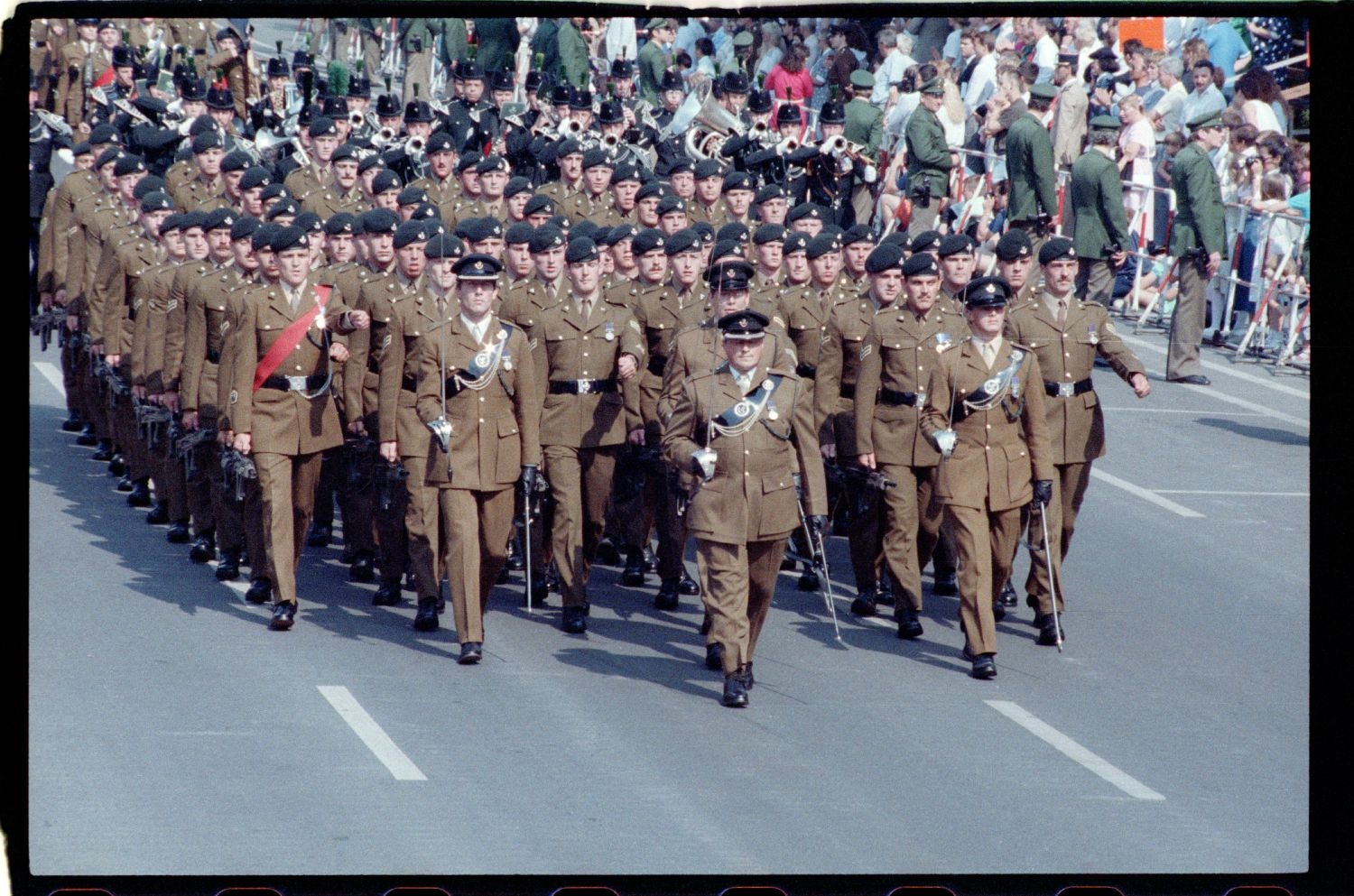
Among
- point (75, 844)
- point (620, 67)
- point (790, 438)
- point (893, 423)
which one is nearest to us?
point (75, 844)

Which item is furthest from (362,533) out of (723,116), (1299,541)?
(723,116)

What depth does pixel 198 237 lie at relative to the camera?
14.6 metres

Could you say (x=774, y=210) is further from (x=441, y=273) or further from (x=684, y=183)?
(x=441, y=273)

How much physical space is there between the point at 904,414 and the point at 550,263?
6.64ft

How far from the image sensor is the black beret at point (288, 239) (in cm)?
1316

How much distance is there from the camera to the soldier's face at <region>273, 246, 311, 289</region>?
1314 cm

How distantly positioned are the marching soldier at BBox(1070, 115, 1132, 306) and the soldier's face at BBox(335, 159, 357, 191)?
5.01 m

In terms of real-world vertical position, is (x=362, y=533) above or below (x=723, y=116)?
below

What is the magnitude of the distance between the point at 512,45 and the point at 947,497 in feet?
30.4

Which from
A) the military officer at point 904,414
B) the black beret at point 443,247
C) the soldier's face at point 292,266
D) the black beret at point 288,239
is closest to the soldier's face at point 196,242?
the black beret at point 288,239

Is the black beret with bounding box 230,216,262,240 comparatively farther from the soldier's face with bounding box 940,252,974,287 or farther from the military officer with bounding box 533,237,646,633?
the soldier's face with bounding box 940,252,974,287

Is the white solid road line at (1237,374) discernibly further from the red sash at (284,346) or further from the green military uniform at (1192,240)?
the red sash at (284,346)

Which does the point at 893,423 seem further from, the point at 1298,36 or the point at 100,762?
the point at 1298,36

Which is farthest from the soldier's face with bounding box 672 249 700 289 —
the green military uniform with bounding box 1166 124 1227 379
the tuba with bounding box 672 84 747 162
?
the green military uniform with bounding box 1166 124 1227 379
